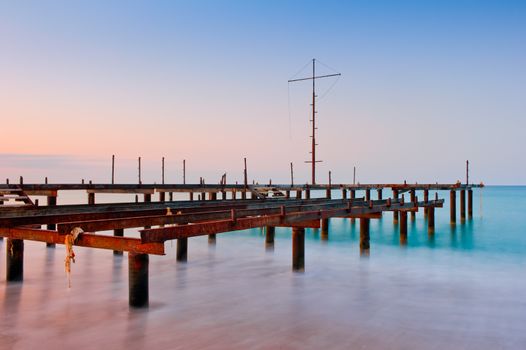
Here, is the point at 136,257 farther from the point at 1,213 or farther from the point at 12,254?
the point at 12,254

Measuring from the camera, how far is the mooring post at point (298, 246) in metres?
13.1

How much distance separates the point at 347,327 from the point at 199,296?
12.2 ft

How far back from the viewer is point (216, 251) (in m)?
18.6

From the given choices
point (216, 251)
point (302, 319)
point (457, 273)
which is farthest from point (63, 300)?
point (457, 273)

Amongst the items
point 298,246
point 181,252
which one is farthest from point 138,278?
point 181,252

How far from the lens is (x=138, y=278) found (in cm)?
864

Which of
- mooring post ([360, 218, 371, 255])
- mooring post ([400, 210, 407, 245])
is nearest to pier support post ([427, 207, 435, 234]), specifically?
mooring post ([400, 210, 407, 245])

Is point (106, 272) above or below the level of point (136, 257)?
below

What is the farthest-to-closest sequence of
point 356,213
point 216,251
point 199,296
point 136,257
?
point 216,251
point 356,213
point 199,296
point 136,257

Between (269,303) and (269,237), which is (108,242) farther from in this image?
(269,237)

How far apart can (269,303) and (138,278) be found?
309cm

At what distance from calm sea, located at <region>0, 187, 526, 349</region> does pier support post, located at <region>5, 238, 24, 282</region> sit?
30 centimetres

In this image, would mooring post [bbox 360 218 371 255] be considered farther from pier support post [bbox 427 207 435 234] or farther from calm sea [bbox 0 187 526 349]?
pier support post [bbox 427 207 435 234]

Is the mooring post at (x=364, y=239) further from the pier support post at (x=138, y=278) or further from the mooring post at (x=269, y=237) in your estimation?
the pier support post at (x=138, y=278)
